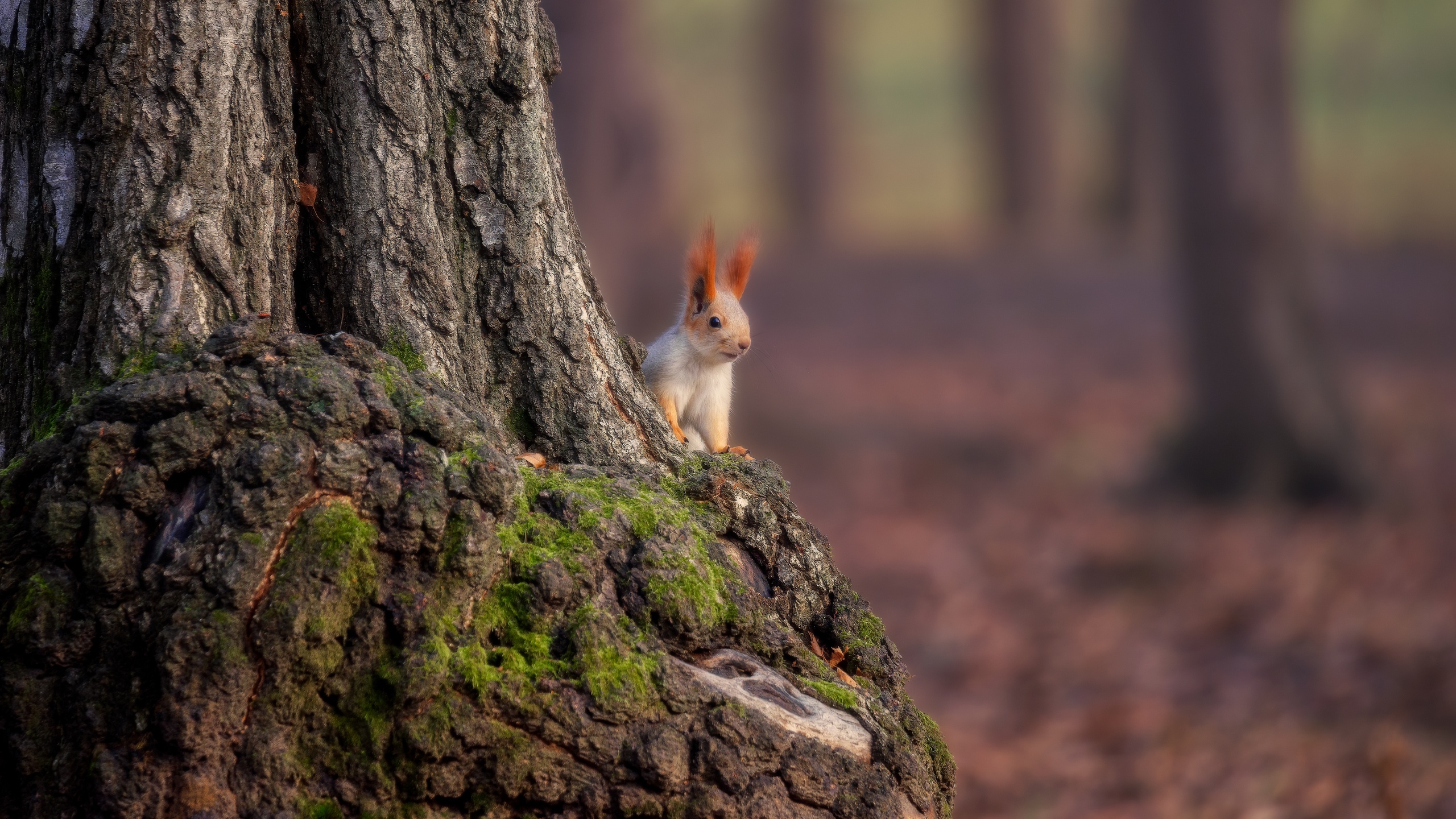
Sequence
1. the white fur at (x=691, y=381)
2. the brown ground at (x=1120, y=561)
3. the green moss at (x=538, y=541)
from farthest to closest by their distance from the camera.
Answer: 1. the brown ground at (x=1120, y=561)
2. the white fur at (x=691, y=381)
3. the green moss at (x=538, y=541)

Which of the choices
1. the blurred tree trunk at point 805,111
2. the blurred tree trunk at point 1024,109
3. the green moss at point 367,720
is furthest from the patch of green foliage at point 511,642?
the blurred tree trunk at point 805,111

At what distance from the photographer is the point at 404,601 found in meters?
1.99

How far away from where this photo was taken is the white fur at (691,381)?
339 cm

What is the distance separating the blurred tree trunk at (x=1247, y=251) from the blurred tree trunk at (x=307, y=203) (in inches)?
286

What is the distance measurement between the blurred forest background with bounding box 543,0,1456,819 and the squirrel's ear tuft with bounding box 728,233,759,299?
71mm

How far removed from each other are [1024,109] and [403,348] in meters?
20.4

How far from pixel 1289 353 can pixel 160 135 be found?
834 centimetres

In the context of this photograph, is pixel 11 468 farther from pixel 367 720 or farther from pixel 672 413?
pixel 672 413

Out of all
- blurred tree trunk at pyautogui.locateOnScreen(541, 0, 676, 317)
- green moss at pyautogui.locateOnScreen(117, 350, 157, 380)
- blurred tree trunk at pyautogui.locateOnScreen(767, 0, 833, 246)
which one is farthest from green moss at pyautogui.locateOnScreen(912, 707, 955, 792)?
blurred tree trunk at pyautogui.locateOnScreen(767, 0, 833, 246)

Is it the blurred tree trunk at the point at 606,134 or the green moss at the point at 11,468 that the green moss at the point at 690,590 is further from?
the blurred tree trunk at the point at 606,134

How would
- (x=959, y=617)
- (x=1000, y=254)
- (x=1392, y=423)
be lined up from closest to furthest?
(x=959, y=617)
(x=1392, y=423)
(x=1000, y=254)

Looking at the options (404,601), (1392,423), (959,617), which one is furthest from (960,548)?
(404,601)

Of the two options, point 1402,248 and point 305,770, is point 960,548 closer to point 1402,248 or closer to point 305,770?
point 305,770

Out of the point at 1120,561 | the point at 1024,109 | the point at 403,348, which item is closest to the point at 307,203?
the point at 403,348
